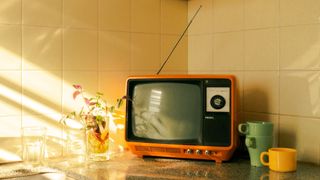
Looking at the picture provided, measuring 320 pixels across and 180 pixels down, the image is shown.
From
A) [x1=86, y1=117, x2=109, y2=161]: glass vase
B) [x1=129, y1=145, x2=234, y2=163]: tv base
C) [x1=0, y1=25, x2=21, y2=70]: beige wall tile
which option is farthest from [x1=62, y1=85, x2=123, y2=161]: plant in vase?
[x1=0, y1=25, x2=21, y2=70]: beige wall tile

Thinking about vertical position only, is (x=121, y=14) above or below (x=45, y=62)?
above

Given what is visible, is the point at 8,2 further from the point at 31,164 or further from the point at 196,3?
the point at 196,3

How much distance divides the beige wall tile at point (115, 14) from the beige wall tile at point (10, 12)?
332 millimetres

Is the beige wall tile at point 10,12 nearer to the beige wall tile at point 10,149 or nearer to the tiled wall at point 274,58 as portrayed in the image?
the beige wall tile at point 10,149

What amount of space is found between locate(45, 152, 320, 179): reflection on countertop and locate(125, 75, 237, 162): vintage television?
5 cm

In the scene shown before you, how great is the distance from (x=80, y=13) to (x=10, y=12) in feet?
0.90

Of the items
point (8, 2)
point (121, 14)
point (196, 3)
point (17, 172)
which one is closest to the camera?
point (17, 172)

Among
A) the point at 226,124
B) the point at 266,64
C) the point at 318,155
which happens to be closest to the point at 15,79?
Result: the point at 226,124

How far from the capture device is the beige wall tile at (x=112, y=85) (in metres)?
1.79

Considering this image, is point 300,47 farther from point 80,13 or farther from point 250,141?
point 80,13

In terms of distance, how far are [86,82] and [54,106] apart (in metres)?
0.16

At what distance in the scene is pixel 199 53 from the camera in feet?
6.46

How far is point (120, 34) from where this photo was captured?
1832mm

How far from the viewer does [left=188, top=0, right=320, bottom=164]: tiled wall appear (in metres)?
1.55
